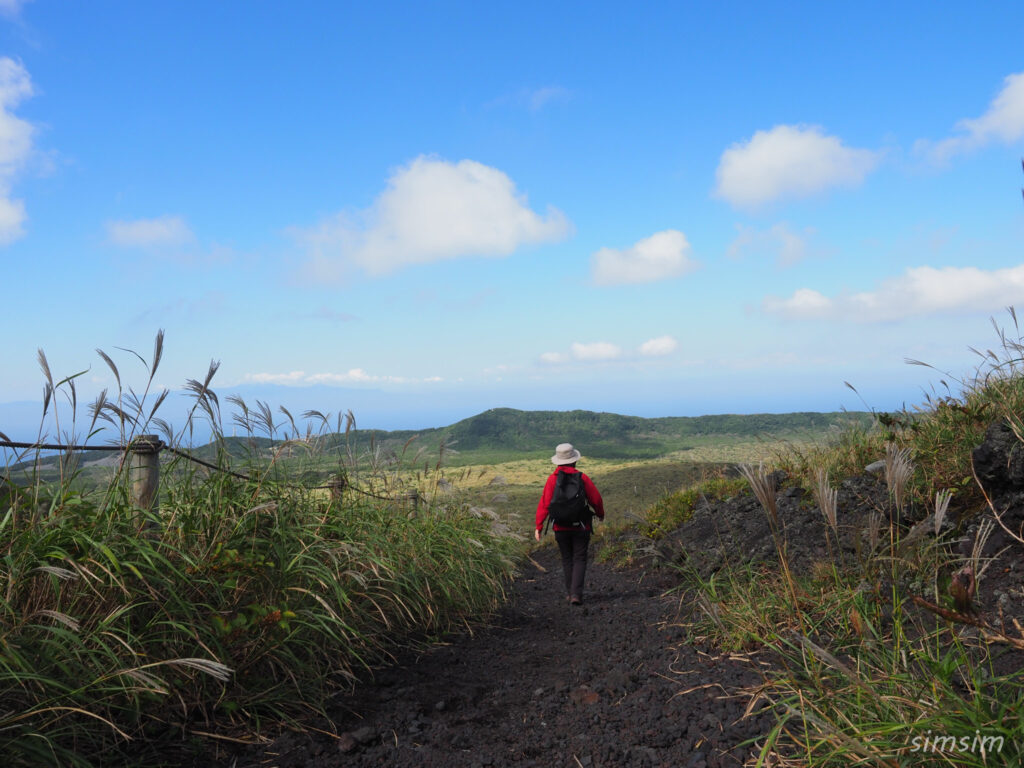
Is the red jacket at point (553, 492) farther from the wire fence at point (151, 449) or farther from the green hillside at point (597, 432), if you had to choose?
the green hillside at point (597, 432)

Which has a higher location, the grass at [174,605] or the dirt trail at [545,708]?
the grass at [174,605]

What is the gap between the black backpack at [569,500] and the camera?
25.9 feet

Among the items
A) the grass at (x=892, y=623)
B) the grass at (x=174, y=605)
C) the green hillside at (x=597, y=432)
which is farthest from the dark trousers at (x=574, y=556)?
the green hillside at (x=597, y=432)

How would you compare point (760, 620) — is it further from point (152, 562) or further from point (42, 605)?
point (42, 605)

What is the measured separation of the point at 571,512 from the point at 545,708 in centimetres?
371

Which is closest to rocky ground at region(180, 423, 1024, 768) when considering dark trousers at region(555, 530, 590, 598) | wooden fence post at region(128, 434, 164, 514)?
dark trousers at region(555, 530, 590, 598)

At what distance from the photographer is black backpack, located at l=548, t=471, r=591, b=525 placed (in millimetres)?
7887

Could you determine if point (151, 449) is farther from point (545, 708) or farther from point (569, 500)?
point (569, 500)

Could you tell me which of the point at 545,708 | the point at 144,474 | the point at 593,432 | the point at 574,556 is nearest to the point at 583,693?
the point at 545,708

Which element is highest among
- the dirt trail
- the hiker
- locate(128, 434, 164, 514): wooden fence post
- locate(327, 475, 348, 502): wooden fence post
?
locate(128, 434, 164, 514): wooden fence post

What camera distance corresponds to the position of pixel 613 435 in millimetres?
26531

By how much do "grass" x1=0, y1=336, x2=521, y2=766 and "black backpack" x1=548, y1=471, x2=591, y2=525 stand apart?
294cm

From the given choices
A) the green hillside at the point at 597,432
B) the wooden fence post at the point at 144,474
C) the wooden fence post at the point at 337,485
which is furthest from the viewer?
the green hillside at the point at 597,432

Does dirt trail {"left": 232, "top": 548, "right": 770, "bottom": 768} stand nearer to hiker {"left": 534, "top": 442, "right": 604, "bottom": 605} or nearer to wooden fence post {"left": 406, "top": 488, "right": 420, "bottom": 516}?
wooden fence post {"left": 406, "top": 488, "right": 420, "bottom": 516}
